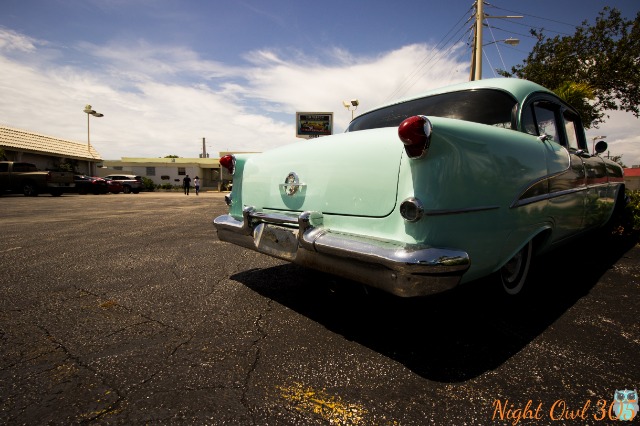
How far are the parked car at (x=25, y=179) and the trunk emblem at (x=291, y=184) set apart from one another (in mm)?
19433

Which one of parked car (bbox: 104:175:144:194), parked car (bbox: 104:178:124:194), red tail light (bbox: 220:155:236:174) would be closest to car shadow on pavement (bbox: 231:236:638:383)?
red tail light (bbox: 220:155:236:174)

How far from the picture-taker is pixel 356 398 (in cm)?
148

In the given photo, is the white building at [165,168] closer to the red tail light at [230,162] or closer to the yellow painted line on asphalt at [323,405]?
the red tail light at [230,162]

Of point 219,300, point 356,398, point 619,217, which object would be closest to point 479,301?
point 356,398

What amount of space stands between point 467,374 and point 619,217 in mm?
5115

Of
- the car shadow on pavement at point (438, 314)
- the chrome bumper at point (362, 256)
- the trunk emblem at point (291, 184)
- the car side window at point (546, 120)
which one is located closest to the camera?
the chrome bumper at point (362, 256)

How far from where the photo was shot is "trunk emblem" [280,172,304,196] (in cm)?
233

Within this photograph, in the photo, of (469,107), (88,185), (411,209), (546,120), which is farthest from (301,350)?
(88,185)

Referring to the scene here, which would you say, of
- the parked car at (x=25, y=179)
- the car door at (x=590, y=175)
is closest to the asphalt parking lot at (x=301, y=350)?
the car door at (x=590, y=175)

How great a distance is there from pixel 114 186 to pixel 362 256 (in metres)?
25.6

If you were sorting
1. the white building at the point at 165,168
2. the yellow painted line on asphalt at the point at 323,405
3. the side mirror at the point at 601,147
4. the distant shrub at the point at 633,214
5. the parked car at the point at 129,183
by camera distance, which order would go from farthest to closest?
1. the white building at the point at 165,168
2. the parked car at the point at 129,183
3. the distant shrub at the point at 633,214
4. the side mirror at the point at 601,147
5. the yellow painted line on asphalt at the point at 323,405

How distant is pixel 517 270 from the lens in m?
2.59

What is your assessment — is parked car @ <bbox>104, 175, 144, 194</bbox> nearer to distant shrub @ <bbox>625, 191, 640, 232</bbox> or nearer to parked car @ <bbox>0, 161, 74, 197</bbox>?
parked car @ <bbox>0, 161, 74, 197</bbox>

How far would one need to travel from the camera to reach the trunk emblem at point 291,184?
2328mm
